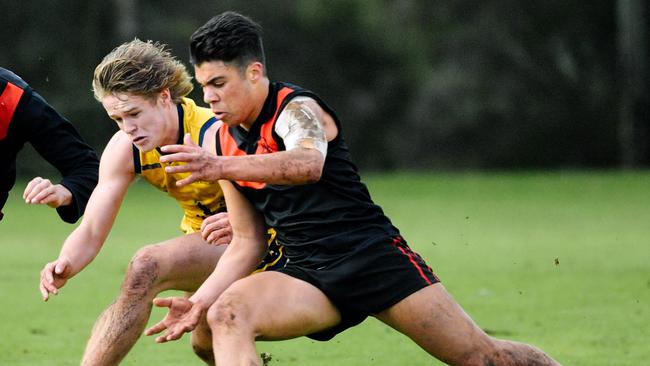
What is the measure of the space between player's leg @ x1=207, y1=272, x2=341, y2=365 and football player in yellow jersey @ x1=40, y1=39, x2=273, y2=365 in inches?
29.1

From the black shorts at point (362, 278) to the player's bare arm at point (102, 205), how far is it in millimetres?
1098

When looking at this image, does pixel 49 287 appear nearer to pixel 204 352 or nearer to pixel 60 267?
pixel 60 267

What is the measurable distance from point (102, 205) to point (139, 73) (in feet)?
2.24

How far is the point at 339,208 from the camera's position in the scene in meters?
5.60

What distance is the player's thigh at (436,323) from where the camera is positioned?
5.52 m

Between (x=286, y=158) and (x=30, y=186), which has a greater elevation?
(x=286, y=158)

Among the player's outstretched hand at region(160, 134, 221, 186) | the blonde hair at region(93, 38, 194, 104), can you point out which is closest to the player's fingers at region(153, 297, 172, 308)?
the player's outstretched hand at region(160, 134, 221, 186)

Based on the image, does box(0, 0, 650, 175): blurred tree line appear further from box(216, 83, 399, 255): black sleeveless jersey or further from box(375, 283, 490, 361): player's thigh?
box(375, 283, 490, 361): player's thigh

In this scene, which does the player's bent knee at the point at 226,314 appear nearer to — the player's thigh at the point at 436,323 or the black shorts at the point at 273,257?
the player's thigh at the point at 436,323

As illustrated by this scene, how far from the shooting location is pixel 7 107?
621cm

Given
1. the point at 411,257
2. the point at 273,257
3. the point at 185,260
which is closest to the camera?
the point at 411,257

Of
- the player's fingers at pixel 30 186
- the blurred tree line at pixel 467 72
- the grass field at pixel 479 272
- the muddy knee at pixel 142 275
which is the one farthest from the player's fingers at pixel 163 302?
the blurred tree line at pixel 467 72

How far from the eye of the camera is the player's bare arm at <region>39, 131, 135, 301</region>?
6.12m

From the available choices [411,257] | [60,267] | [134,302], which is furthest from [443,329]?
[60,267]
